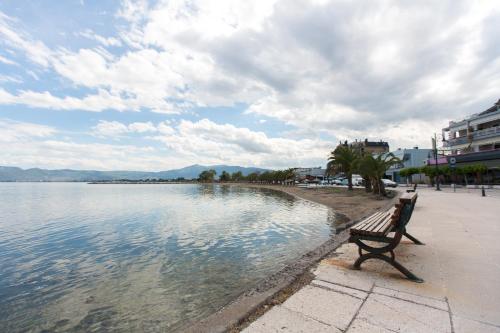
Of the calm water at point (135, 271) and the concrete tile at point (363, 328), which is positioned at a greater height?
the concrete tile at point (363, 328)

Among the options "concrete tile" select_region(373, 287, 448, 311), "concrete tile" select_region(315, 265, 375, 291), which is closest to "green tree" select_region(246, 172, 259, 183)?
"concrete tile" select_region(315, 265, 375, 291)

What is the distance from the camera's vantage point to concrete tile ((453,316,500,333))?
10.6 ft

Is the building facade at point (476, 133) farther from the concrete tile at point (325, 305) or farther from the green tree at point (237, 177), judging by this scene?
the green tree at point (237, 177)

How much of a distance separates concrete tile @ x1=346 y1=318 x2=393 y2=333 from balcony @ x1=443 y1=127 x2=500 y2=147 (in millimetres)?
49642

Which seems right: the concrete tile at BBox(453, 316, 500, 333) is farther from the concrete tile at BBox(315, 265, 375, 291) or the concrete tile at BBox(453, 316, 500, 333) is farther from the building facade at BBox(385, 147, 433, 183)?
the building facade at BBox(385, 147, 433, 183)

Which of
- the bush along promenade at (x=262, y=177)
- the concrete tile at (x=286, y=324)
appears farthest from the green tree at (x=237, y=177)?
the concrete tile at (x=286, y=324)

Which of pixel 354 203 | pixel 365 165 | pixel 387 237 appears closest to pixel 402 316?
pixel 387 237

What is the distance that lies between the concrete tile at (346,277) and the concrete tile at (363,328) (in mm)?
1124

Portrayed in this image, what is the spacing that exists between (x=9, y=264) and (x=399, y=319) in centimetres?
1185

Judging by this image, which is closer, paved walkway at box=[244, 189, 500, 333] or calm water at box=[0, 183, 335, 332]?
paved walkway at box=[244, 189, 500, 333]

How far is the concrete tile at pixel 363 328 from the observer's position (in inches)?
129

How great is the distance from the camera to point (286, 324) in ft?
11.5

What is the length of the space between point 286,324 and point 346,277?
2033 millimetres

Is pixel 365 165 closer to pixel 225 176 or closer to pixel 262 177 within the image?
pixel 262 177
